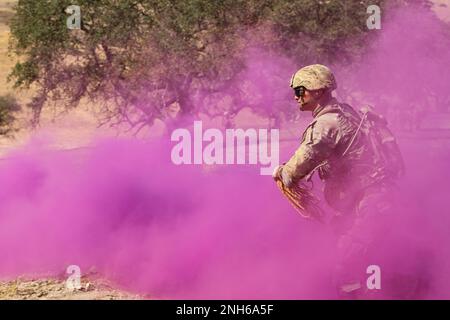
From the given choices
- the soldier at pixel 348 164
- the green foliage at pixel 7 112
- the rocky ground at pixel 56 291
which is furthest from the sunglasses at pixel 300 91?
the green foliage at pixel 7 112

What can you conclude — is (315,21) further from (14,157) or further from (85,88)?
(14,157)

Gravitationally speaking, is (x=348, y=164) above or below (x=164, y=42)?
below

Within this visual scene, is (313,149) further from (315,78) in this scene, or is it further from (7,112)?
(7,112)

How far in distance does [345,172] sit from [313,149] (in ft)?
1.12

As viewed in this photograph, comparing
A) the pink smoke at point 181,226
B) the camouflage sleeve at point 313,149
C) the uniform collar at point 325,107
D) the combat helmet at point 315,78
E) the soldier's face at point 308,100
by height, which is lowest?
A: the pink smoke at point 181,226

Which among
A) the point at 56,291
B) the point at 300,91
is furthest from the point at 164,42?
the point at 300,91

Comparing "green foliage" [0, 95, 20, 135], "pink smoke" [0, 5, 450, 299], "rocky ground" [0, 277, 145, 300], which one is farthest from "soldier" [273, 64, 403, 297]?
"green foliage" [0, 95, 20, 135]

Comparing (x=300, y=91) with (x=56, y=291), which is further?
(x=56, y=291)

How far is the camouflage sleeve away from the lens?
4.68m

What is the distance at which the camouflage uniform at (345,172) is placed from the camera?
15.5 feet

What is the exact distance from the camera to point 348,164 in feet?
15.9

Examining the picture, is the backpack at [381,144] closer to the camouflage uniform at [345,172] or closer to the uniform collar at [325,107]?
the camouflage uniform at [345,172]

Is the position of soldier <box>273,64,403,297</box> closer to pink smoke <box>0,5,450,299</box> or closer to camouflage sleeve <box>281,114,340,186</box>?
camouflage sleeve <box>281,114,340,186</box>

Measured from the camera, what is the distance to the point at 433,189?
7250 mm
